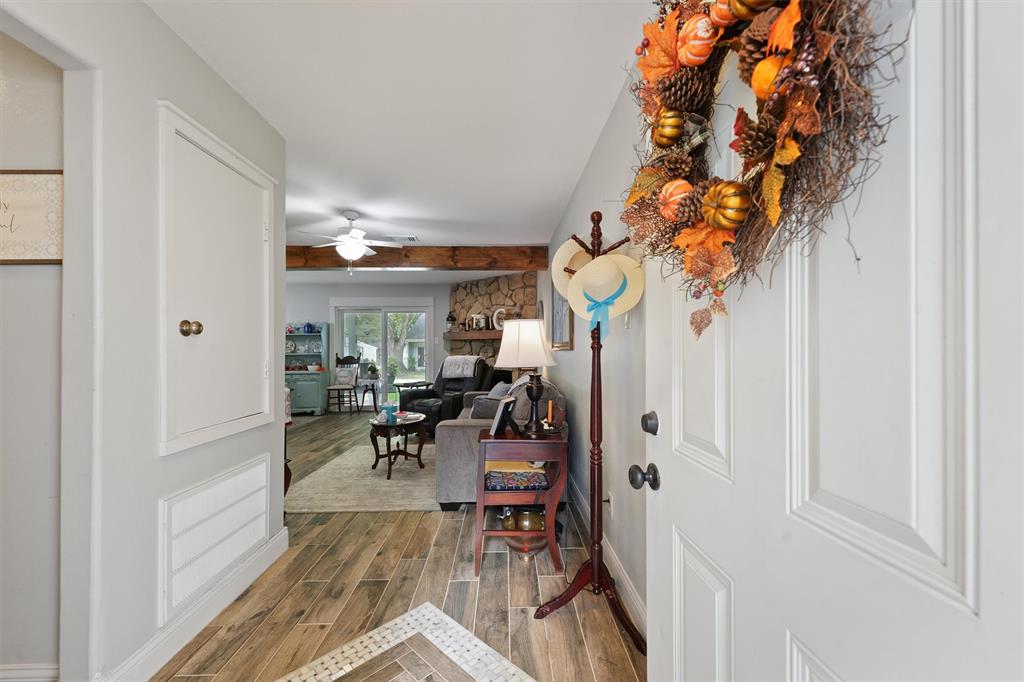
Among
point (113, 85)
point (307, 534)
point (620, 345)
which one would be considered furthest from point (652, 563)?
point (307, 534)

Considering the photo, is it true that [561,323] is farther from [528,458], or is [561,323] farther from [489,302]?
[489,302]

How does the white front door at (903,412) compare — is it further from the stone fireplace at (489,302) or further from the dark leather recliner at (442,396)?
the stone fireplace at (489,302)

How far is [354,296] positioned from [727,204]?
7.84 m

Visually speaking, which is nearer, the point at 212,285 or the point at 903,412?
the point at 903,412

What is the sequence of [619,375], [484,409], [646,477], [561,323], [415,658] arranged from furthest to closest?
[561,323], [484,409], [619,375], [415,658], [646,477]

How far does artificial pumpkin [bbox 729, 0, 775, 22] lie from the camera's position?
1.71 ft

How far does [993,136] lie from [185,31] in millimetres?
2372

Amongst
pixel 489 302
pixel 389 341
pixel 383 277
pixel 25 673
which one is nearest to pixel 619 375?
pixel 25 673

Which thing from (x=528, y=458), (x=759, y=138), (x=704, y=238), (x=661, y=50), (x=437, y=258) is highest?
(x=437, y=258)

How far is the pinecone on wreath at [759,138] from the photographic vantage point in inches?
20.6

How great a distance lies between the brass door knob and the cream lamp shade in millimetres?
1367

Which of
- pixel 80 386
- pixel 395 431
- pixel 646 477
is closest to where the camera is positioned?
pixel 646 477

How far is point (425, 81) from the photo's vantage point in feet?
6.23

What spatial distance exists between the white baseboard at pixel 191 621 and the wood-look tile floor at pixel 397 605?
0.12 ft
